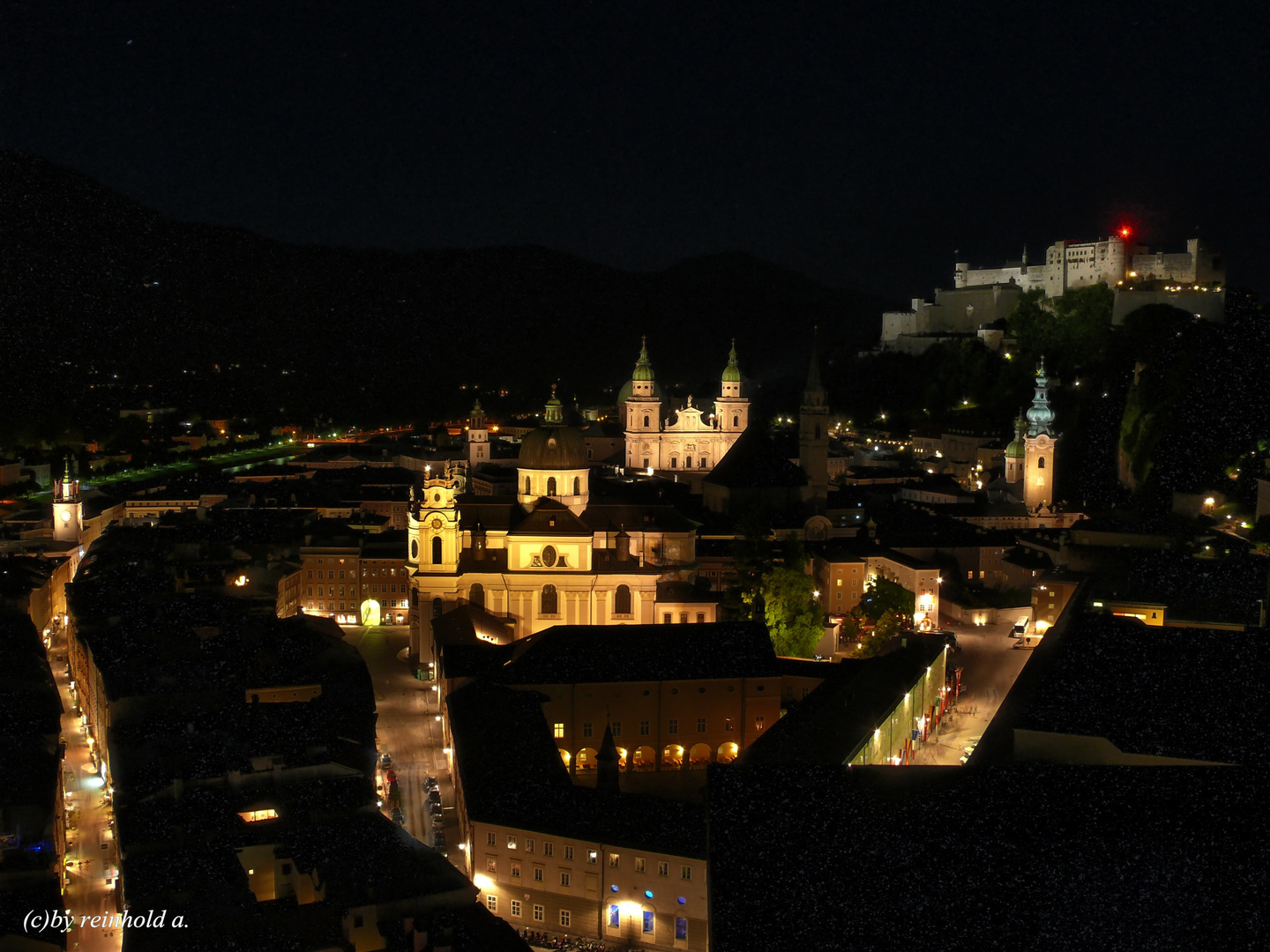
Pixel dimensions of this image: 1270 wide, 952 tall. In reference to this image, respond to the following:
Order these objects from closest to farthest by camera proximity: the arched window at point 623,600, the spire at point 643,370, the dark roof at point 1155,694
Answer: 1. the dark roof at point 1155,694
2. the arched window at point 623,600
3. the spire at point 643,370

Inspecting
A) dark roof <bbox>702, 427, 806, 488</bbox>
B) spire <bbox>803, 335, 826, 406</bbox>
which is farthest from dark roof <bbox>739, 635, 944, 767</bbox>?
spire <bbox>803, 335, 826, 406</bbox>

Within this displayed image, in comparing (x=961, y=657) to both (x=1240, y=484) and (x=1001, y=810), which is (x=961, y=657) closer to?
(x=1240, y=484)

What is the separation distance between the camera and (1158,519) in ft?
100

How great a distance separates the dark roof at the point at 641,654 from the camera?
67.4ft

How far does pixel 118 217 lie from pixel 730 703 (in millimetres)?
79176

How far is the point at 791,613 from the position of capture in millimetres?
25562

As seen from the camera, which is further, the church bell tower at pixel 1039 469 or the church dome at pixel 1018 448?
the church dome at pixel 1018 448

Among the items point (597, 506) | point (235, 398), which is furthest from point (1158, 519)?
point (235, 398)

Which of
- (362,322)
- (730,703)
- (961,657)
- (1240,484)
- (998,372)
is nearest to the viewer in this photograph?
(730,703)

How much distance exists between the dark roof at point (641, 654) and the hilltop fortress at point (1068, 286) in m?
→ 27.4

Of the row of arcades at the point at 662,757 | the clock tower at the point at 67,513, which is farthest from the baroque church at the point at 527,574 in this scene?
the clock tower at the point at 67,513

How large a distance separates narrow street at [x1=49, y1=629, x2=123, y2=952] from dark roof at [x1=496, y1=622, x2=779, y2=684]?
5.65 meters

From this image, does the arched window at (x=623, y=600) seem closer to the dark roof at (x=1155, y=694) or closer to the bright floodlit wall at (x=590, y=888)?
the dark roof at (x=1155, y=694)

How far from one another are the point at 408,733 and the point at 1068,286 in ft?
122
